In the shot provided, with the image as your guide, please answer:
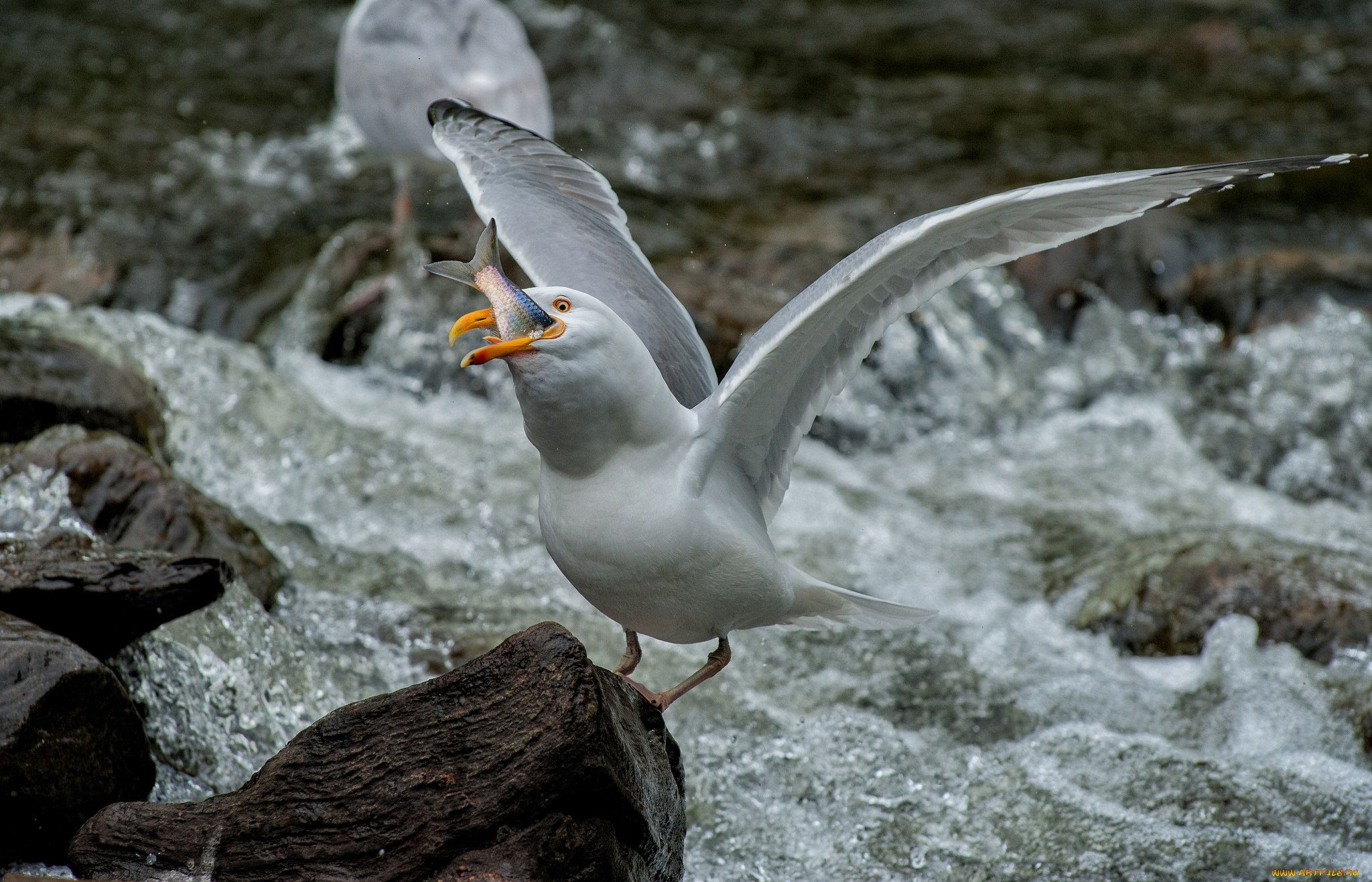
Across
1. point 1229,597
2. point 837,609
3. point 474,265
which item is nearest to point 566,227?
point 474,265

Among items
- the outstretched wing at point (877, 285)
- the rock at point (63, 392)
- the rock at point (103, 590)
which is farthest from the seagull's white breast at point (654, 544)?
the rock at point (63, 392)

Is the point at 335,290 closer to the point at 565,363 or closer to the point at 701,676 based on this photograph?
the point at 701,676

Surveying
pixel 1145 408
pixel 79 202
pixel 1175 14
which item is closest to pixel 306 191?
pixel 79 202

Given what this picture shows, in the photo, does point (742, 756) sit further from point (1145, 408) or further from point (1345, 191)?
point (1345, 191)

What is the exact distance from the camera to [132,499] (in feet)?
13.6

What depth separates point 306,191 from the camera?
8.08m

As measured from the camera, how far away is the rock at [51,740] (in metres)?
2.89

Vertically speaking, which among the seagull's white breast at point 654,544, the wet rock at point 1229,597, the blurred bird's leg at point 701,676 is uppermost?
the seagull's white breast at point 654,544

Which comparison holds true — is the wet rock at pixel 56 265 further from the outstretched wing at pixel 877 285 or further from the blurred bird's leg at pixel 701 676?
the outstretched wing at pixel 877 285

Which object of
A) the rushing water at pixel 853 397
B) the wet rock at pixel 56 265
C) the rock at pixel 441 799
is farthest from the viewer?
the wet rock at pixel 56 265

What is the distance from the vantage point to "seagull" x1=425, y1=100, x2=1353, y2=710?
9.12ft

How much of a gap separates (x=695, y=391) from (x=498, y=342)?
3.23 ft

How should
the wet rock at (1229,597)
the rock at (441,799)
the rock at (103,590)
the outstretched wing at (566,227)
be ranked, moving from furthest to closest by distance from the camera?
1. the wet rock at (1229,597)
2. the outstretched wing at (566,227)
3. the rock at (103,590)
4. the rock at (441,799)

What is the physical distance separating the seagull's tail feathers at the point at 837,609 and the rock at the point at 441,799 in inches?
33.0
